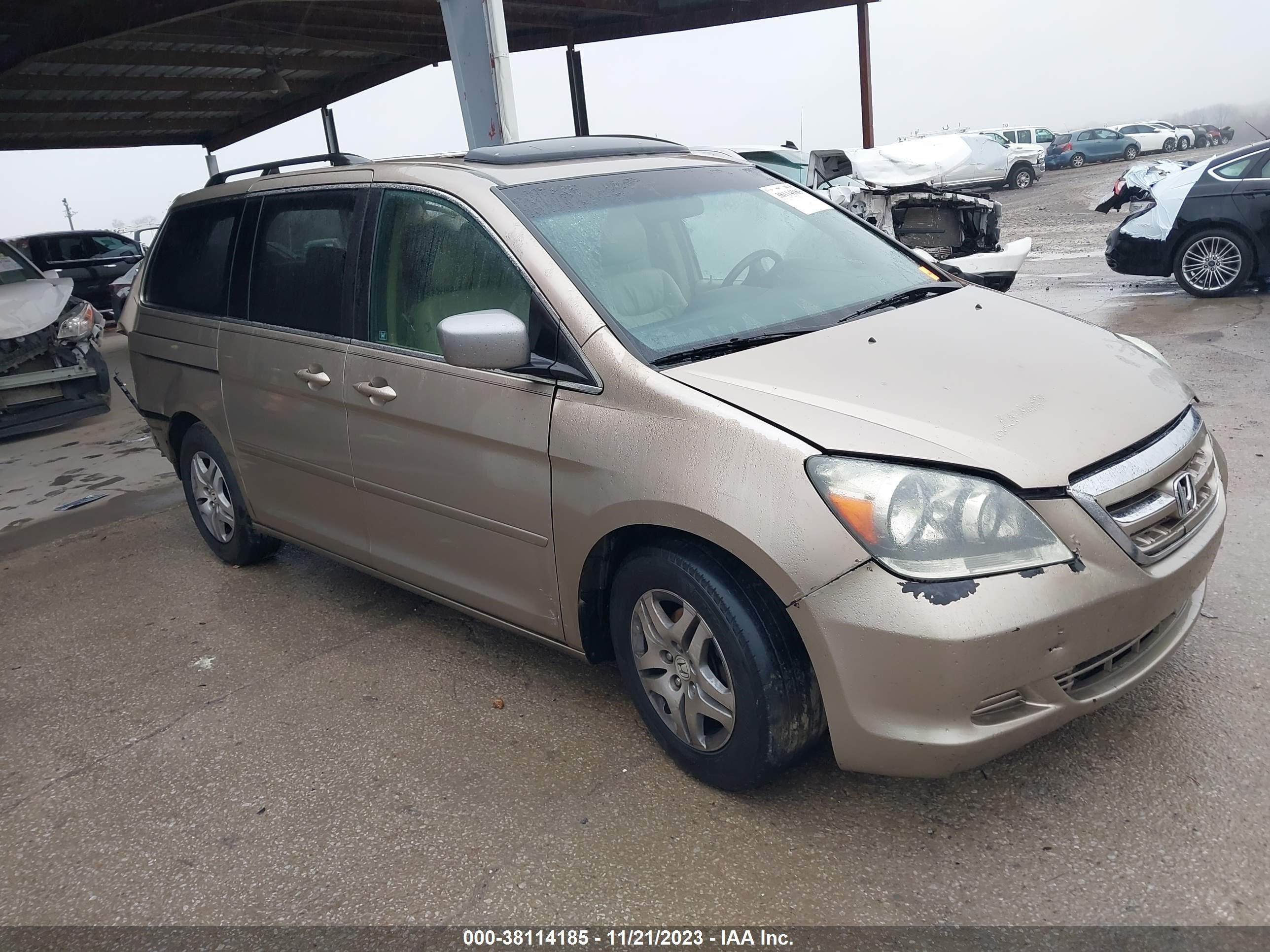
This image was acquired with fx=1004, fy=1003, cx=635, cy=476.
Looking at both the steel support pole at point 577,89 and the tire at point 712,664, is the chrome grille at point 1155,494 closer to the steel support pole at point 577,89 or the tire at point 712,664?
the tire at point 712,664

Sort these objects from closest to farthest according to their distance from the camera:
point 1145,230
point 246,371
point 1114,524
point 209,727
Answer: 1. point 1114,524
2. point 209,727
3. point 246,371
4. point 1145,230

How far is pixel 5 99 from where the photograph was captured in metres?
15.4

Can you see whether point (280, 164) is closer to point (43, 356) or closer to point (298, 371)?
point (298, 371)

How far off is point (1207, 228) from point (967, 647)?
8.97 m

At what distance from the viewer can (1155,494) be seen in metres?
2.48

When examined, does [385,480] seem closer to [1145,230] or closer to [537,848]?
[537,848]

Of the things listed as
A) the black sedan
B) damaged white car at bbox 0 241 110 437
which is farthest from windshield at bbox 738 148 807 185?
damaged white car at bbox 0 241 110 437

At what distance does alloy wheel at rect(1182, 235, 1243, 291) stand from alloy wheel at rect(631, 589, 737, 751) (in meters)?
8.86

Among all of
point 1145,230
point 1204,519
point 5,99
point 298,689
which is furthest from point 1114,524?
point 5,99

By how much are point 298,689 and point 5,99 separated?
1592 centimetres

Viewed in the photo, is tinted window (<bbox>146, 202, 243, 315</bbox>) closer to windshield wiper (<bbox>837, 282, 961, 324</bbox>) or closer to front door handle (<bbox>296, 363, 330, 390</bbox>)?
front door handle (<bbox>296, 363, 330, 390</bbox>)

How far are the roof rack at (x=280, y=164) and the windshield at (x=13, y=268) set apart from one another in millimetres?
5524

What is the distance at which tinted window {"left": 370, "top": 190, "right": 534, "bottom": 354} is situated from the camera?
10.2 feet

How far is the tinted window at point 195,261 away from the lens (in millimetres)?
4340
